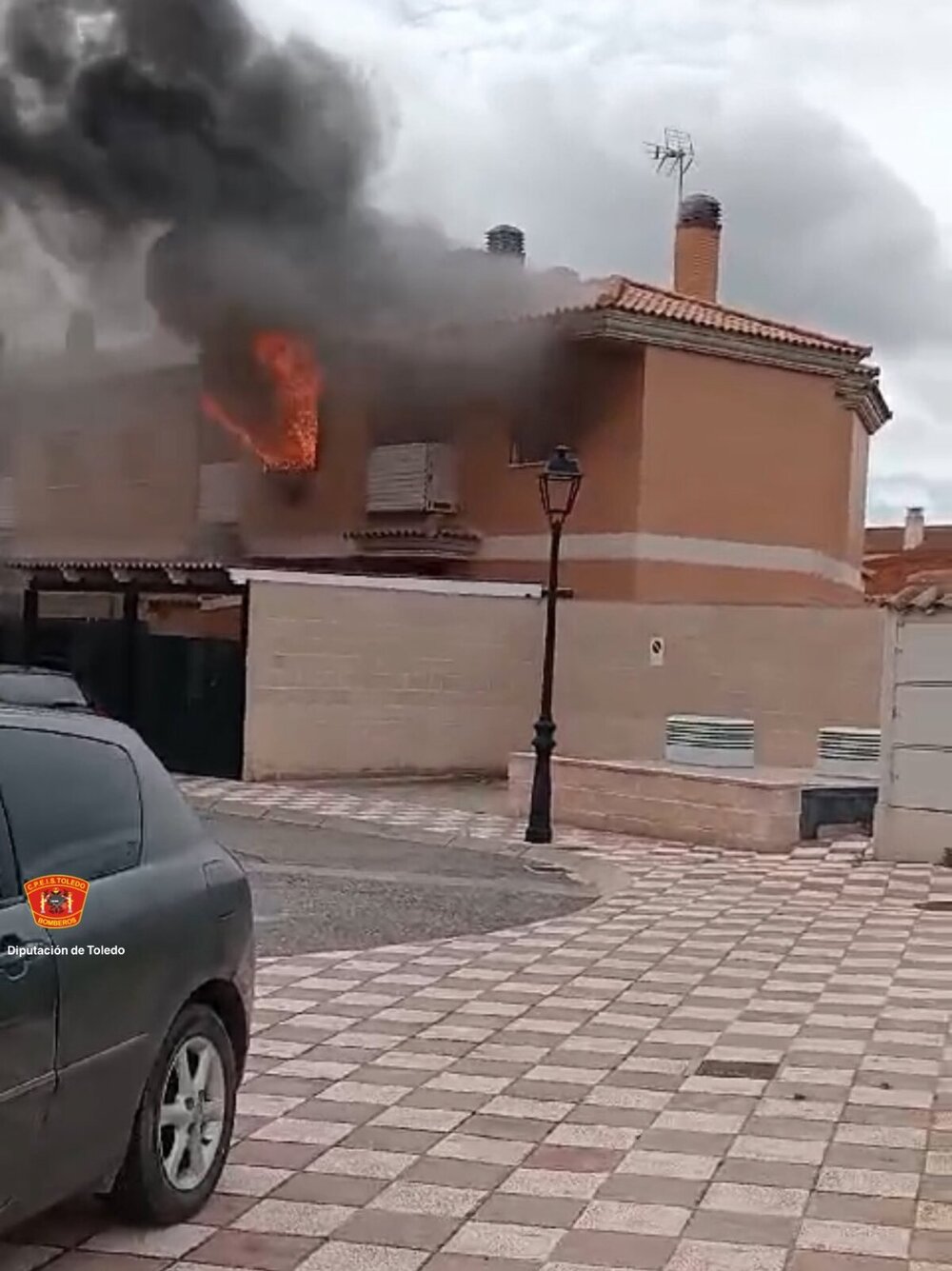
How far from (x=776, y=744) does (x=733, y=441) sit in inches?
268

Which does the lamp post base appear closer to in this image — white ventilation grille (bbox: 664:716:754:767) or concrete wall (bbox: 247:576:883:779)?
white ventilation grille (bbox: 664:716:754:767)

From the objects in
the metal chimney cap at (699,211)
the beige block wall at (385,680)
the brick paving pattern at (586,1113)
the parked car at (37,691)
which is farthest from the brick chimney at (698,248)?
the parked car at (37,691)

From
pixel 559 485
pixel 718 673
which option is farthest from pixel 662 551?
pixel 559 485

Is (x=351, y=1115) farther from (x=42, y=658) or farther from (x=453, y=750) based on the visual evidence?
(x=42, y=658)

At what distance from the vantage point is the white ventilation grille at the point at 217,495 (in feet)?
87.9

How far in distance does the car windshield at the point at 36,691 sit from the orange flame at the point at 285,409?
19359mm

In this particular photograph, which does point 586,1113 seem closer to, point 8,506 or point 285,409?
point 285,409

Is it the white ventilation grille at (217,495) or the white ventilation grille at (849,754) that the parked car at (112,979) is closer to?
the white ventilation grille at (849,754)

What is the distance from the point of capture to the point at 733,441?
2472cm

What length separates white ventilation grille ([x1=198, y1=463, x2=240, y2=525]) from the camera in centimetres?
2680

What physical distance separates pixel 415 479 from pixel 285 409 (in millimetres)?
2283

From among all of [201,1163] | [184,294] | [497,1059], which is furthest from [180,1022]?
[184,294]

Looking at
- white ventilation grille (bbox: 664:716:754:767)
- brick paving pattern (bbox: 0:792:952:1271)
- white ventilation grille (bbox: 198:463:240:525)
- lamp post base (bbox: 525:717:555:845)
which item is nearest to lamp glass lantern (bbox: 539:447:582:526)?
lamp post base (bbox: 525:717:555:845)

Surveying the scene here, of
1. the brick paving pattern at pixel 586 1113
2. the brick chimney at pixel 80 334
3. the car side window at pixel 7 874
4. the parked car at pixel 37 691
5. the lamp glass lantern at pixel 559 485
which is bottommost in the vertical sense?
the brick paving pattern at pixel 586 1113
